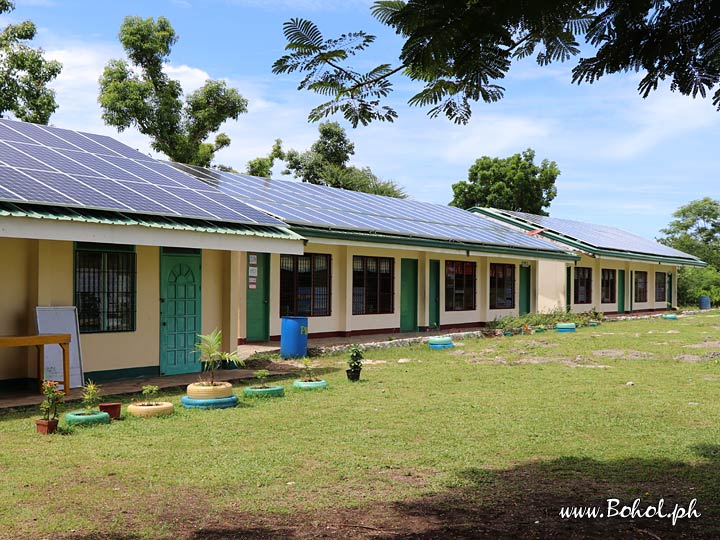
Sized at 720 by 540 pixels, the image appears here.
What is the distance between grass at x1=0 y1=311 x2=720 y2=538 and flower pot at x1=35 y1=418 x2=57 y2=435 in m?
0.16

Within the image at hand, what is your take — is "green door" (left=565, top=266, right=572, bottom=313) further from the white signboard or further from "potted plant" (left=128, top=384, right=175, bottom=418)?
"potted plant" (left=128, top=384, right=175, bottom=418)

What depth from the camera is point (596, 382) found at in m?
11.9

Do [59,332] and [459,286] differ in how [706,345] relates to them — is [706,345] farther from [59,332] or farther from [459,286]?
[59,332]

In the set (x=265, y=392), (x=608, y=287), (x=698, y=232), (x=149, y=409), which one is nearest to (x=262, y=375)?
(x=265, y=392)

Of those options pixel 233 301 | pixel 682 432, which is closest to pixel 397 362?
pixel 233 301

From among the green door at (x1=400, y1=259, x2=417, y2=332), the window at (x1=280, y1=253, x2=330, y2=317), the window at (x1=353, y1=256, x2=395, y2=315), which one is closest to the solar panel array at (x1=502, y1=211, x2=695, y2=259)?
the green door at (x1=400, y1=259, x2=417, y2=332)

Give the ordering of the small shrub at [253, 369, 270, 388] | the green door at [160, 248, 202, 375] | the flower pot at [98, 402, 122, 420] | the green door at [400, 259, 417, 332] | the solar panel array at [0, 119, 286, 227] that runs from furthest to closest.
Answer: the green door at [400, 259, 417, 332] < the green door at [160, 248, 202, 375] < the small shrub at [253, 369, 270, 388] < the solar panel array at [0, 119, 286, 227] < the flower pot at [98, 402, 122, 420]

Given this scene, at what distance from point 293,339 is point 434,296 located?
856 cm

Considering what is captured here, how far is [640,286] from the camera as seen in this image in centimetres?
3700

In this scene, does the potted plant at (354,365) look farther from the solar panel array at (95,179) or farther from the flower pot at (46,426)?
the flower pot at (46,426)

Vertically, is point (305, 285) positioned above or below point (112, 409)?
above

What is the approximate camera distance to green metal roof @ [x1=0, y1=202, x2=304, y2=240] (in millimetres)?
9281

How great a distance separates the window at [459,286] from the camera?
23.5 m

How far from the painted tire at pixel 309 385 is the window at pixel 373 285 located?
857 centimetres
